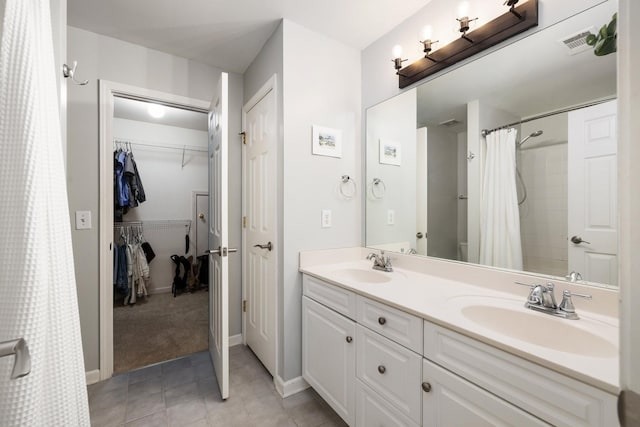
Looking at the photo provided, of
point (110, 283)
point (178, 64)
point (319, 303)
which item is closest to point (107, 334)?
point (110, 283)

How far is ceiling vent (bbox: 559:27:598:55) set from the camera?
1.07 meters

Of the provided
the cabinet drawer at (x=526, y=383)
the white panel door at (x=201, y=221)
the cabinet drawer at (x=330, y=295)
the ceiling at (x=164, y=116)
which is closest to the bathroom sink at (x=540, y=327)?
the cabinet drawer at (x=526, y=383)

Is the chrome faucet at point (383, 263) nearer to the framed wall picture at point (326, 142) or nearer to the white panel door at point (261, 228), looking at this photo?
the white panel door at point (261, 228)

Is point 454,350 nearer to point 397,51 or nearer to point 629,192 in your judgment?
point 629,192

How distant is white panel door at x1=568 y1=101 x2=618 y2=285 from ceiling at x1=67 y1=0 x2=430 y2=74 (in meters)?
1.14

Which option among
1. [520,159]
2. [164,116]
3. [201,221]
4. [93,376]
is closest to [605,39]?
[520,159]

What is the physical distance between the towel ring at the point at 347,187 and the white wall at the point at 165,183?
2.88 m

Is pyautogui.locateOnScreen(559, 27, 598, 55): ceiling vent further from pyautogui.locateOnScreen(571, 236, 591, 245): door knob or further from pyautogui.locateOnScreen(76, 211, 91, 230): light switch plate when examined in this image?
pyautogui.locateOnScreen(76, 211, 91, 230): light switch plate

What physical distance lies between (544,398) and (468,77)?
1461 mm

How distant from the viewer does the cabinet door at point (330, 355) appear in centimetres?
136

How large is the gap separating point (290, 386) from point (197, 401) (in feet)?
1.92

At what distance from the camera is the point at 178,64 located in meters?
2.19

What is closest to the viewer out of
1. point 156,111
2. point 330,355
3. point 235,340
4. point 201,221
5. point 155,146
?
point 330,355

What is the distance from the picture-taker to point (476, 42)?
54.5 inches
